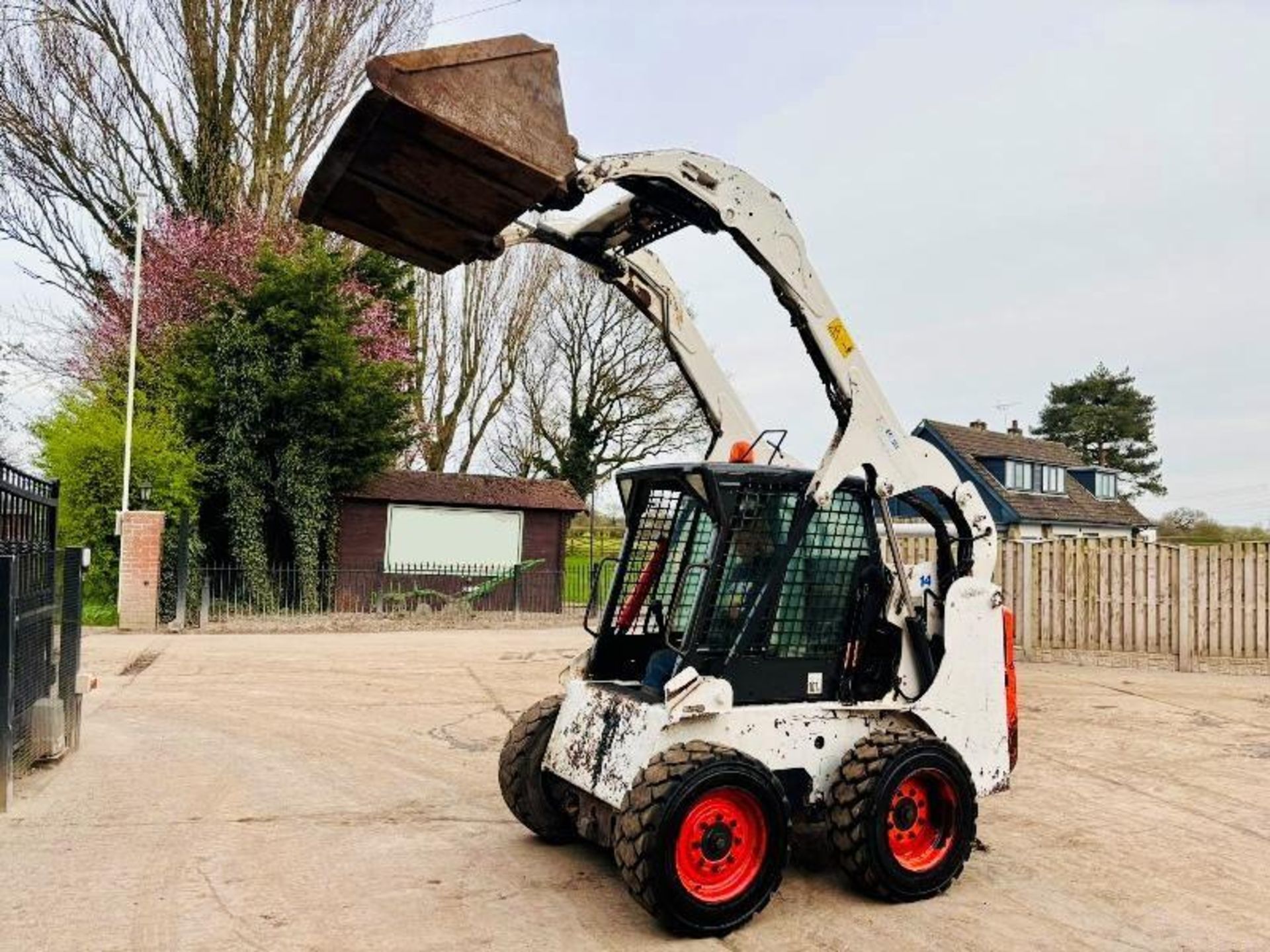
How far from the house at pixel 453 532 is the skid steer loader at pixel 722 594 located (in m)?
16.2

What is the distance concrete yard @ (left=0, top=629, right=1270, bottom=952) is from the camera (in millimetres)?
4598

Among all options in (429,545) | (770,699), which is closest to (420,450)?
(429,545)

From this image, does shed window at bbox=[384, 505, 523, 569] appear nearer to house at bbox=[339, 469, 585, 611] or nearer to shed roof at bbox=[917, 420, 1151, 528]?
house at bbox=[339, 469, 585, 611]

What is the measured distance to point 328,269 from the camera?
1981 cm

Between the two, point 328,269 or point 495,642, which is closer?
point 495,642

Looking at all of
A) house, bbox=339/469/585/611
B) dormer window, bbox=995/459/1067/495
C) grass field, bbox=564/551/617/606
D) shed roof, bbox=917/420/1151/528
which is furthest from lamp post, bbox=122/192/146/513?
dormer window, bbox=995/459/1067/495

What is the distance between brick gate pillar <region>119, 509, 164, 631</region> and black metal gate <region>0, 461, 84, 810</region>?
9508mm

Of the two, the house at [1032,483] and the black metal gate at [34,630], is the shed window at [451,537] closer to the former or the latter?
the black metal gate at [34,630]

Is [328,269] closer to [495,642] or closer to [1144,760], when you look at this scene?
[495,642]

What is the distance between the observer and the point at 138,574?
57.3 ft

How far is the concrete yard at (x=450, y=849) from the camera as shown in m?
4.60

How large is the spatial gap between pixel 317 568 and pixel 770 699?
17283 mm

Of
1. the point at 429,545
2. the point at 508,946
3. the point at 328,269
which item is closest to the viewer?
the point at 508,946

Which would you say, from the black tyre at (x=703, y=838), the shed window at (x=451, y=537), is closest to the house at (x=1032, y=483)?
the shed window at (x=451, y=537)
